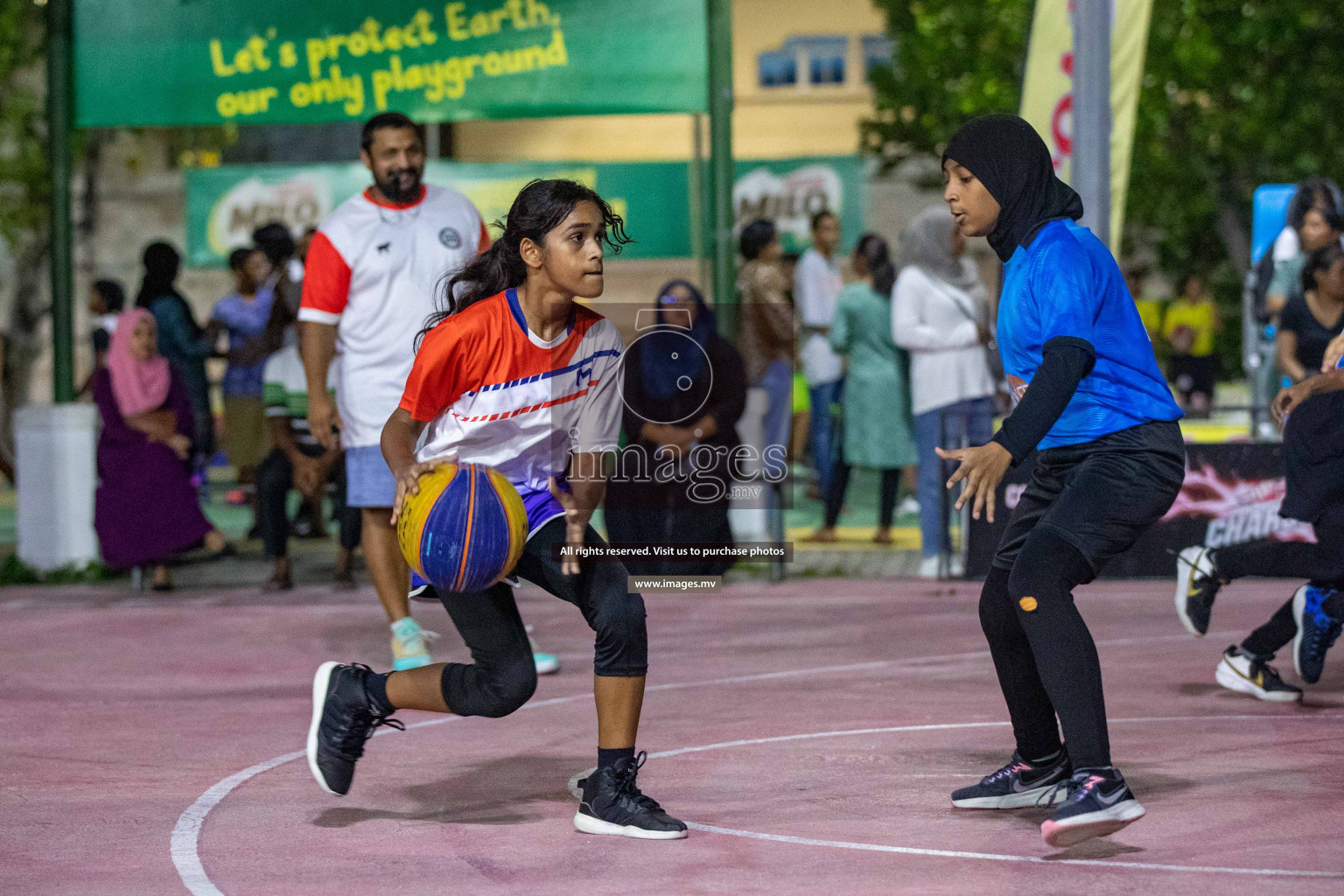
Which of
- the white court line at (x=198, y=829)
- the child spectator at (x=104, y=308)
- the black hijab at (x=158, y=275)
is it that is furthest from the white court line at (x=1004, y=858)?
the child spectator at (x=104, y=308)

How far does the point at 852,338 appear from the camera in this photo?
12.5 metres

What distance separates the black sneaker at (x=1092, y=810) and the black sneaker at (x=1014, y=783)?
490 mm

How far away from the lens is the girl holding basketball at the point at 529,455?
18.0ft

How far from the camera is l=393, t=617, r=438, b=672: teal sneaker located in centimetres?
797

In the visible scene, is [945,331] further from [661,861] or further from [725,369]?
[661,861]

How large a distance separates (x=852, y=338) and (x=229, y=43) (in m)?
4.55

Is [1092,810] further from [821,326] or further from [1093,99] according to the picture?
[821,326]

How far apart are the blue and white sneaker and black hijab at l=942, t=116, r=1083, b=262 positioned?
274 cm

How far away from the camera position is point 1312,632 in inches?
297

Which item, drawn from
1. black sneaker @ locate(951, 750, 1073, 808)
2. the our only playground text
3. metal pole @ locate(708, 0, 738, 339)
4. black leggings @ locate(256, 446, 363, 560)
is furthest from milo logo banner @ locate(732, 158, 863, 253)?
black sneaker @ locate(951, 750, 1073, 808)

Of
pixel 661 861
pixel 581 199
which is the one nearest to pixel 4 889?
pixel 661 861

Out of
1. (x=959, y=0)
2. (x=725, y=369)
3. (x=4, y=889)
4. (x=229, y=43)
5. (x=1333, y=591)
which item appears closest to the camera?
(x=4, y=889)

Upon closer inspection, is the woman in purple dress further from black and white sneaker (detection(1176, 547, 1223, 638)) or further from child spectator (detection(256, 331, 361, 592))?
black and white sneaker (detection(1176, 547, 1223, 638))

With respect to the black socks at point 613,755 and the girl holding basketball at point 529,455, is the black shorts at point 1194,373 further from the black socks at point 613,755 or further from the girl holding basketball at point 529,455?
the black socks at point 613,755
